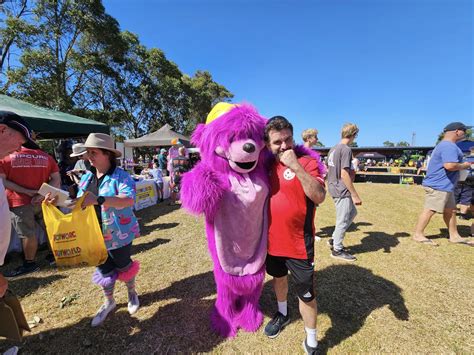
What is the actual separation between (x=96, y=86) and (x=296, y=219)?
20.8 meters

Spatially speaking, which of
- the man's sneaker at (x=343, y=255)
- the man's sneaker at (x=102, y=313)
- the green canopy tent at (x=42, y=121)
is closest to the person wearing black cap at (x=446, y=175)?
Answer: the man's sneaker at (x=343, y=255)

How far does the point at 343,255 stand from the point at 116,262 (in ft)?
10.1

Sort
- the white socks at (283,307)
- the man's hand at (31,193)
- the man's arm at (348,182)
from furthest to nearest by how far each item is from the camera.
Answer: the man's arm at (348,182) < the man's hand at (31,193) < the white socks at (283,307)

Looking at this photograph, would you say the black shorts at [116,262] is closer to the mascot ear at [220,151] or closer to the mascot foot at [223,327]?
the mascot foot at [223,327]

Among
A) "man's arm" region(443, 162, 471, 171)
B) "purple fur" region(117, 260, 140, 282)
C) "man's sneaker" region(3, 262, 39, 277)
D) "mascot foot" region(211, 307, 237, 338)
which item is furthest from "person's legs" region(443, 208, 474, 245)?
"man's sneaker" region(3, 262, 39, 277)

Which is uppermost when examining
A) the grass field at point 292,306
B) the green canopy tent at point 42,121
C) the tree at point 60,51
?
the tree at point 60,51

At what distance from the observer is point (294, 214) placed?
1.56m

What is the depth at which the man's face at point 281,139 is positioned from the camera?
1.53 metres

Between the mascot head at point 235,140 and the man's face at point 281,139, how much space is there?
124 mm

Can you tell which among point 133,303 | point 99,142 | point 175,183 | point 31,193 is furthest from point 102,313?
point 175,183

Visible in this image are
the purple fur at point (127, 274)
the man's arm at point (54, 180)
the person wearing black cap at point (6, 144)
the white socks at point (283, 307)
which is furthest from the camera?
the man's arm at point (54, 180)

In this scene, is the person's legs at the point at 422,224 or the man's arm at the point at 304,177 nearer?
the man's arm at the point at 304,177

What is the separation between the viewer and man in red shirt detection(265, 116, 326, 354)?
154 centimetres

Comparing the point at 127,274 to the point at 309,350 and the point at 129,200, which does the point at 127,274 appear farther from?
the point at 309,350
